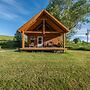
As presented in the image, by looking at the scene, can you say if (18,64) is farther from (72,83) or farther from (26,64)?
(72,83)

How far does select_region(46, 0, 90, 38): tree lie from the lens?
37938 mm

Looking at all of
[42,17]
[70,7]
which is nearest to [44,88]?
[42,17]

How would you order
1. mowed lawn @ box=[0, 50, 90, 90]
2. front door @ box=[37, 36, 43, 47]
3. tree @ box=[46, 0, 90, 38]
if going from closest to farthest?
mowed lawn @ box=[0, 50, 90, 90]
front door @ box=[37, 36, 43, 47]
tree @ box=[46, 0, 90, 38]

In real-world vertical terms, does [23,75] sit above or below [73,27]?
below

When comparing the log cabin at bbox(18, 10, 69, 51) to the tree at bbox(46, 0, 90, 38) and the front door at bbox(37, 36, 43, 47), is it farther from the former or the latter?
the tree at bbox(46, 0, 90, 38)

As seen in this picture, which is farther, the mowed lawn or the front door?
the front door

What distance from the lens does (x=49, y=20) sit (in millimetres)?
24859

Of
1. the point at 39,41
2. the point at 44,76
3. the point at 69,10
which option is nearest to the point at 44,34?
the point at 39,41

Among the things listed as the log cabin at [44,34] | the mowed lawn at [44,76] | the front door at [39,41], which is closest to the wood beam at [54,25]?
the log cabin at [44,34]

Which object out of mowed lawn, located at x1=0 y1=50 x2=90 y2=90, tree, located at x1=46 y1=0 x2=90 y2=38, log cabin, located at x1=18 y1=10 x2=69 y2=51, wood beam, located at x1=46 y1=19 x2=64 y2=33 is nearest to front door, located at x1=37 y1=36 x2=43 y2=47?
log cabin, located at x1=18 y1=10 x2=69 y2=51

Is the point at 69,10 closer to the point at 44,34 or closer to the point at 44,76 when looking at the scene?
the point at 44,34

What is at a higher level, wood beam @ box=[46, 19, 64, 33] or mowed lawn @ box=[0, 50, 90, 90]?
wood beam @ box=[46, 19, 64, 33]

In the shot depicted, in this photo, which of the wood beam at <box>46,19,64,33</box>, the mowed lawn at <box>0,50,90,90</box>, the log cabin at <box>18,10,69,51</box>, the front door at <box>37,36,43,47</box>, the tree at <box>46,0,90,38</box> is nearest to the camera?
the mowed lawn at <box>0,50,90,90</box>

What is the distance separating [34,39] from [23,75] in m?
17.5
